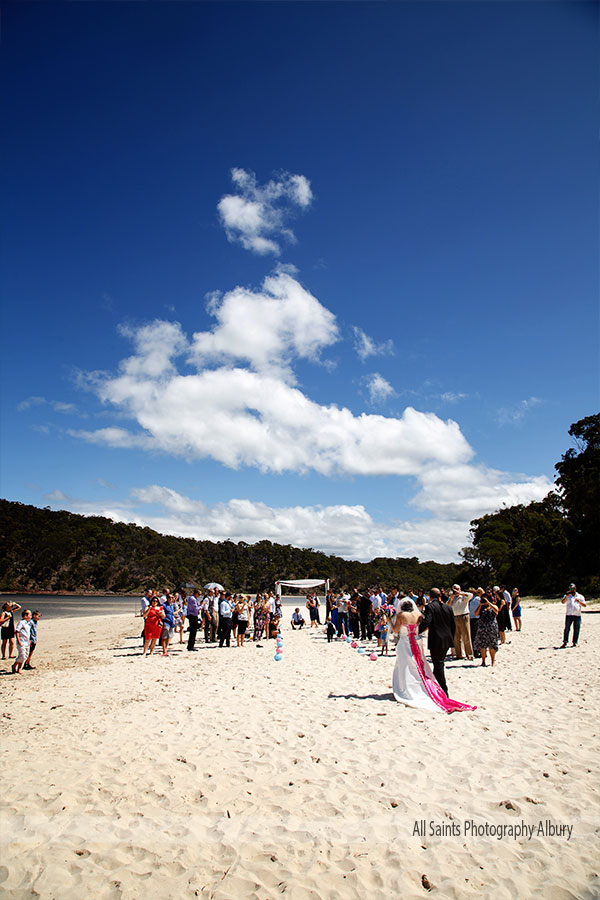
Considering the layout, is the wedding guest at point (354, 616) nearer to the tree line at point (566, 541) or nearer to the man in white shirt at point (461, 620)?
the man in white shirt at point (461, 620)

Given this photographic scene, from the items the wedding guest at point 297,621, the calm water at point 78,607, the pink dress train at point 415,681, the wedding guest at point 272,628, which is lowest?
the calm water at point 78,607

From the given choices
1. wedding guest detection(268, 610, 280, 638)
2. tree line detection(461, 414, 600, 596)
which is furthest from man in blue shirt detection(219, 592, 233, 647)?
tree line detection(461, 414, 600, 596)

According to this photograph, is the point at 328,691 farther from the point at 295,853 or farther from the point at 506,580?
the point at 506,580

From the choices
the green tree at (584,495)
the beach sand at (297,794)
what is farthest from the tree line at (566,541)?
the beach sand at (297,794)

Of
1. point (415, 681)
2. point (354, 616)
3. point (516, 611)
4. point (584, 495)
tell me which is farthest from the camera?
point (584, 495)

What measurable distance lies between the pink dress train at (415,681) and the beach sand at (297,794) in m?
0.33

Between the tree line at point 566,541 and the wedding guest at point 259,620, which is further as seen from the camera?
the tree line at point 566,541

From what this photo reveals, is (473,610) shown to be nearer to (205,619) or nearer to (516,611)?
(516,611)

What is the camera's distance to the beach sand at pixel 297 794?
3.65 meters

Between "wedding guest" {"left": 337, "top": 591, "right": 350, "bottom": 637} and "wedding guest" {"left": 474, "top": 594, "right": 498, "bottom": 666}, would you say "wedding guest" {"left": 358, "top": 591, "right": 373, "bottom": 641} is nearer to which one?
"wedding guest" {"left": 337, "top": 591, "right": 350, "bottom": 637}

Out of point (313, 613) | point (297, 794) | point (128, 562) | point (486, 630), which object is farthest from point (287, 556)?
point (297, 794)

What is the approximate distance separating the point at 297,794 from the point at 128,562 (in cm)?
9908

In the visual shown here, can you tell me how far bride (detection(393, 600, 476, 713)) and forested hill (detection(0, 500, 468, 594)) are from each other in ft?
266

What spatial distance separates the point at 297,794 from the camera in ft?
15.9
